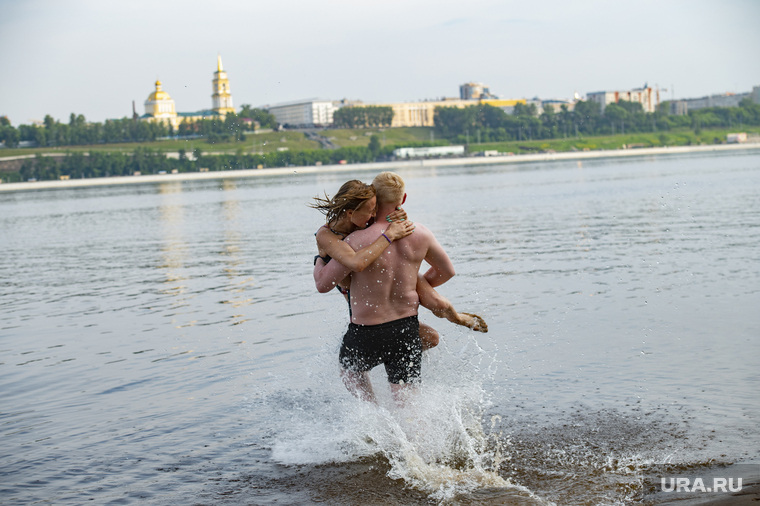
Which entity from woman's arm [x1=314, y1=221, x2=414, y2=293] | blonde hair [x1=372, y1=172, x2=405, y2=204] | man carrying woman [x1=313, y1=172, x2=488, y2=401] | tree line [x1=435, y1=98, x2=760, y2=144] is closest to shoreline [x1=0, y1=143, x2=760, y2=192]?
tree line [x1=435, y1=98, x2=760, y2=144]

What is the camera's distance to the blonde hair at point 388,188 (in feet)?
19.9

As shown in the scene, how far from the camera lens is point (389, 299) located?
6457 millimetres

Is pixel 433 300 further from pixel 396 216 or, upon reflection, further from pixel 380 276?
pixel 396 216

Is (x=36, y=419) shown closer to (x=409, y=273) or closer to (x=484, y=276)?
(x=409, y=273)

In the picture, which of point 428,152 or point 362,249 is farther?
point 428,152

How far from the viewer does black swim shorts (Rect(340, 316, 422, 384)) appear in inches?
254

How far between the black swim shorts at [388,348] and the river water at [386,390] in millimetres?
473

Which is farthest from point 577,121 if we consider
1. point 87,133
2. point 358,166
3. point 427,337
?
point 427,337

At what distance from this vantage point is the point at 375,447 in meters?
7.27

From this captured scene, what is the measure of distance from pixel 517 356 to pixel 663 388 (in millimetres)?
2206

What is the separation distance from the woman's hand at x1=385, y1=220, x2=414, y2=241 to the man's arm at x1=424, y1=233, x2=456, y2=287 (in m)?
0.26

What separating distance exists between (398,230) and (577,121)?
156m

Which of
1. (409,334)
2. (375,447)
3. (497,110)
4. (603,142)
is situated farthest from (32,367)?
(497,110)

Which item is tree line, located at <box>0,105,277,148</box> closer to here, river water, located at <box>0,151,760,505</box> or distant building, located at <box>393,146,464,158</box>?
distant building, located at <box>393,146,464,158</box>
